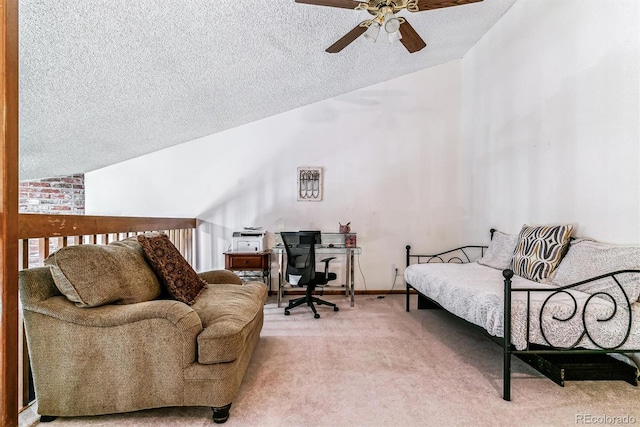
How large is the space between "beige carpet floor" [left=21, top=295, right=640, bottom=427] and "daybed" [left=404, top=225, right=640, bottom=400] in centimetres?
19

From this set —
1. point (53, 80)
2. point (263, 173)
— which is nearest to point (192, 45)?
point (53, 80)

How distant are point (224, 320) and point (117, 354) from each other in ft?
1.72

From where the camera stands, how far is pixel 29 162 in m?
3.45

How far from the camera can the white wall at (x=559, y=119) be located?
2.35m

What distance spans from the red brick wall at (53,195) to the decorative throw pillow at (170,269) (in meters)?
2.72

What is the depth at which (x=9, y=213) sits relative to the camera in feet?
4.04

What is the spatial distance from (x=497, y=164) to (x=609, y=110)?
1520 mm

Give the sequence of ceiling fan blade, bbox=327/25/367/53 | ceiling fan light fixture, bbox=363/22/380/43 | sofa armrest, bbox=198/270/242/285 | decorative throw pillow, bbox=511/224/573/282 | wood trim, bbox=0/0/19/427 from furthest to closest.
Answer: sofa armrest, bbox=198/270/242/285
decorative throw pillow, bbox=511/224/573/282
ceiling fan blade, bbox=327/25/367/53
ceiling fan light fixture, bbox=363/22/380/43
wood trim, bbox=0/0/19/427

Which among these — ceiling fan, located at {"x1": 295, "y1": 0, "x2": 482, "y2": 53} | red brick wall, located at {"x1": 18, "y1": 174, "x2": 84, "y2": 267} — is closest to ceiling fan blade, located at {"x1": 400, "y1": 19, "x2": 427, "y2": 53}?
ceiling fan, located at {"x1": 295, "y1": 0, "x2": 482, "y2": 53}

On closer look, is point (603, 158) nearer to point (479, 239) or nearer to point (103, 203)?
point (479, 239)

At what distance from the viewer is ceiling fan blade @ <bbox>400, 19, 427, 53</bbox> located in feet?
7.73

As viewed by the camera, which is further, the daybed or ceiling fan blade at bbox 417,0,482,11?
ceiling fan blade at bbox 417,0,482,11

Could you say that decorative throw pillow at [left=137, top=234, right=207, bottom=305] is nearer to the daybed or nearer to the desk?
the desk

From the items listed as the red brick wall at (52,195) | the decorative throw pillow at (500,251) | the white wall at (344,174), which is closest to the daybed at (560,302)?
the decorative throw pillow at (500,251)
